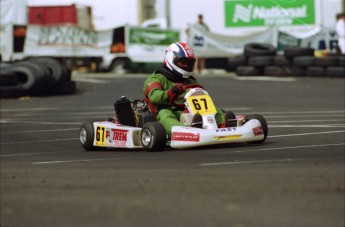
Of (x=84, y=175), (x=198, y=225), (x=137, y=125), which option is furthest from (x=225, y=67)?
(x=198, y=225)

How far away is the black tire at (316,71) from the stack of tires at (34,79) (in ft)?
17.0

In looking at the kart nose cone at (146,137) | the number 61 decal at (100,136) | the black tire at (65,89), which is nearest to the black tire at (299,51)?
the black tire at (65,89)

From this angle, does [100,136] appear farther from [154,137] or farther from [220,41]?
[220,41]

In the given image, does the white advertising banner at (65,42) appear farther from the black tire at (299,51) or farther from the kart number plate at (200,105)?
the kart number plate at (200,105)

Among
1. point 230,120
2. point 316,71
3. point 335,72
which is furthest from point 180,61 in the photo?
point 316,71

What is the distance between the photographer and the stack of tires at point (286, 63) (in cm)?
2148

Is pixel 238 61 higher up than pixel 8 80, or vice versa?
pixel 8 80

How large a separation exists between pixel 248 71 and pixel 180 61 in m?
13.2

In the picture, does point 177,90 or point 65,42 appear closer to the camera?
point 177,90

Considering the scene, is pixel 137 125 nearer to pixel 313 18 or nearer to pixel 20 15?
pixel 313 18

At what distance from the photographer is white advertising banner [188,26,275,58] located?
27.1m

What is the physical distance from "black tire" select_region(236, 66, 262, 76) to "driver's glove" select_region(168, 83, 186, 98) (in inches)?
528

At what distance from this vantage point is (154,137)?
8.99 m

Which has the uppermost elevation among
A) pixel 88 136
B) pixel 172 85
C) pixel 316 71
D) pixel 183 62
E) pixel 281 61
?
pixel 183 62
